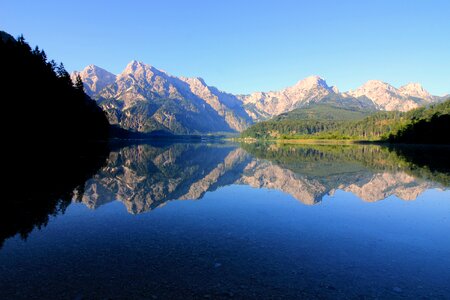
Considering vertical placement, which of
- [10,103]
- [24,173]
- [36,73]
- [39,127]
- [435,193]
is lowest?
[435,193]

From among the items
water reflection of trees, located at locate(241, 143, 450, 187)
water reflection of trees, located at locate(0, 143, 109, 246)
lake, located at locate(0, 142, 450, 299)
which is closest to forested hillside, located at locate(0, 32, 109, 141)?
water reflection of trees, located at locate(0, 143, 109, 246)

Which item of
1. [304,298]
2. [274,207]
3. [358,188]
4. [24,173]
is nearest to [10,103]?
[24,173]

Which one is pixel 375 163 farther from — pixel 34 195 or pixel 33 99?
pixel 33 99

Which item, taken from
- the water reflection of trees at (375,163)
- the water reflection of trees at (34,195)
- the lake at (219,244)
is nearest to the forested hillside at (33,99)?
the water reflection of trees at (34,195)

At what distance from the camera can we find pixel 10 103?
244 ft

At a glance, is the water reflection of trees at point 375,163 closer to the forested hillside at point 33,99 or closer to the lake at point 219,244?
the lake at point 219,244

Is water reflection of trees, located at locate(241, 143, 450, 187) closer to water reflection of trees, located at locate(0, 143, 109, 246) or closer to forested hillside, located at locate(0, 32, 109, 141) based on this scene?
water reflection of trees, located at locate(0, 143, 109, 246)

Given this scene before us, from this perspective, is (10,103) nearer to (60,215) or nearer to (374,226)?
(60,215)

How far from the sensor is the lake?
11.9 m

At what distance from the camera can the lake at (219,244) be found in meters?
11.9

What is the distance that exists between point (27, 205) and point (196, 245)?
53.4 feet

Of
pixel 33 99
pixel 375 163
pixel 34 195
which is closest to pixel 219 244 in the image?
pixel 34 195

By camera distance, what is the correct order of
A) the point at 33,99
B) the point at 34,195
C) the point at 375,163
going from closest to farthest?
1. the point at 34,195
2. the point at 375,163
3. the point at 33,99

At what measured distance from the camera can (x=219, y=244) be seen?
16.9 m
